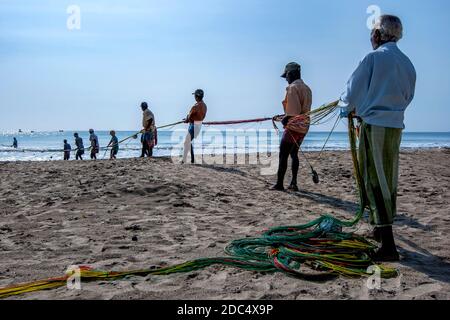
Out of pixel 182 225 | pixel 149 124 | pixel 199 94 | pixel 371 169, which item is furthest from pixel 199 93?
pixel 371 169

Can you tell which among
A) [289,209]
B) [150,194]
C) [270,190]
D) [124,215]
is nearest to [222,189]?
[270,190]

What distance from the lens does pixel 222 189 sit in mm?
6934

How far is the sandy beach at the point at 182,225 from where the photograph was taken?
2.81 m

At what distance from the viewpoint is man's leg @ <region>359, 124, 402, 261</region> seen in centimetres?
334

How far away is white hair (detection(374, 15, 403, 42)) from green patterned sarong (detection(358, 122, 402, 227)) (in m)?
0.72

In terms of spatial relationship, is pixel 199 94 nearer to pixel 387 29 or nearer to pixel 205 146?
pixel 387 29

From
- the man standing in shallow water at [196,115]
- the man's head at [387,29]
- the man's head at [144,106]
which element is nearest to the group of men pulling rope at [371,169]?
the man's head at [387,29]

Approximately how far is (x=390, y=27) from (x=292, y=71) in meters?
3.35

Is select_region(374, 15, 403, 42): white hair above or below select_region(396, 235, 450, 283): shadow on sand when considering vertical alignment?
above

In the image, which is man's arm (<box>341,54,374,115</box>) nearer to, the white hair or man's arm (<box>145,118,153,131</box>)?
the white hair

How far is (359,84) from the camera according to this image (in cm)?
338

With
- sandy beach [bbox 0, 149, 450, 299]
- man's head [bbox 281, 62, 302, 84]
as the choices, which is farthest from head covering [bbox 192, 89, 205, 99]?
man's head [bbox 281, 62, 302, 84]
